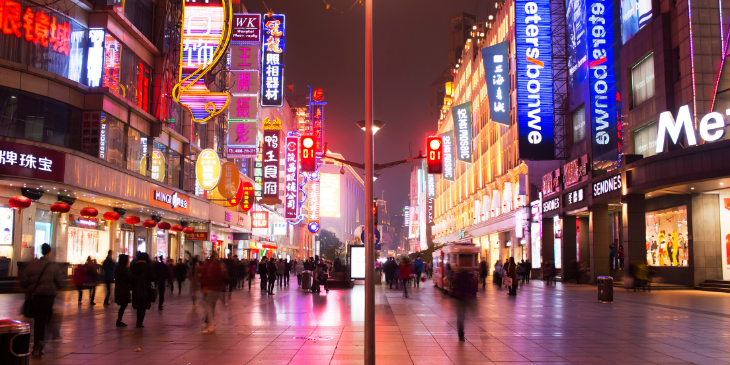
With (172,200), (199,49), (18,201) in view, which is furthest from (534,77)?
(18,201)

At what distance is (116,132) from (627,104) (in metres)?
28.0

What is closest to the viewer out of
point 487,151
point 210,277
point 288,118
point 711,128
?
point 210,277

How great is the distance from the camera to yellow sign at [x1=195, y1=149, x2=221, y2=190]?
36.8 meters

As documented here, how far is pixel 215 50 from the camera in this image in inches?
1166

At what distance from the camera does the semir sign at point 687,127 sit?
24.4 metres

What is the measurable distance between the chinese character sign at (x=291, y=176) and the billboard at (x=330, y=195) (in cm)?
9200

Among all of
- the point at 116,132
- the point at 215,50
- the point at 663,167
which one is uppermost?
the point at 215,50

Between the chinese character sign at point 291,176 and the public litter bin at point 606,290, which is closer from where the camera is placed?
the public litter bin at point 606,290

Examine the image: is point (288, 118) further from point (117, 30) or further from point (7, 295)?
point (7, 295)

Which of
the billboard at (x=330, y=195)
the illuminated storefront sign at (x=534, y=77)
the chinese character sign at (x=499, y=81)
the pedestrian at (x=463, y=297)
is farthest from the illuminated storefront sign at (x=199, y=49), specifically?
the billboard at (x=330, y=195)

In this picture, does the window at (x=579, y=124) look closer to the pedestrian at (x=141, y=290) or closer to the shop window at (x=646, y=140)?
the shop window at (x=646, y=140)

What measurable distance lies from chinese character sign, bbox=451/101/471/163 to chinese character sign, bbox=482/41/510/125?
554 inches

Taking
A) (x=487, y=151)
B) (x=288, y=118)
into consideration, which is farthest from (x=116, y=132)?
(x=288, y=118)

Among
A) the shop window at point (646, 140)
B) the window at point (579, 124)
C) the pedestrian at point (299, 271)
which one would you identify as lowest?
the pedestrian at point (299, 271)
